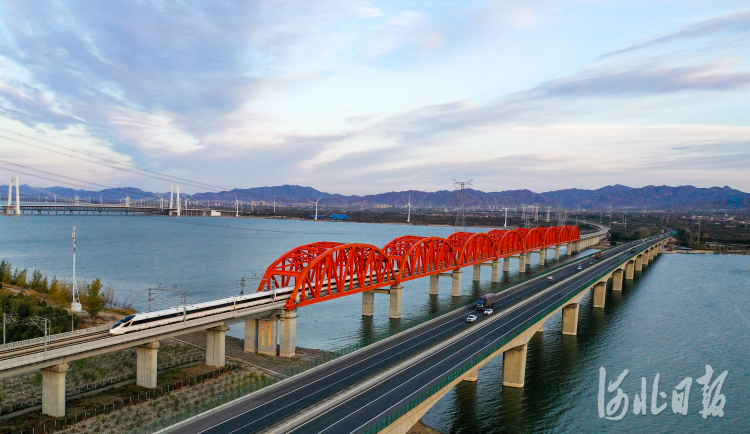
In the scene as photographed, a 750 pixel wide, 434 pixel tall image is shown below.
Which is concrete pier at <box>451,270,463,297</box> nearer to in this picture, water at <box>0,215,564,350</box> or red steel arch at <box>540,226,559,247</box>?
water at <box>0,215,564,350</box>

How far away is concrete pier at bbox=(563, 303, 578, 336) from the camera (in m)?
77.2

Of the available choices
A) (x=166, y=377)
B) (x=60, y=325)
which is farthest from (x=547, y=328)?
(x=60, y=325)

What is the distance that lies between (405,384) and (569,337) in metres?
48.1

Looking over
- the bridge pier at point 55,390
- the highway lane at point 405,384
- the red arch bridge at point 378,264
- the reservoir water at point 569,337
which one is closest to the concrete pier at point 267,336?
the red arch bridge at point 378,264

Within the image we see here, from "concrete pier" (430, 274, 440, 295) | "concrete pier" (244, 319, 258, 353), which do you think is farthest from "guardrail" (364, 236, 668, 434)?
"concrete pier" (430, 274, 440, 295)

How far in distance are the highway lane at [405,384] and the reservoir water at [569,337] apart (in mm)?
6156

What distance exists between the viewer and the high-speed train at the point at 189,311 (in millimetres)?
43031

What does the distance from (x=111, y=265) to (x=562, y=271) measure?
115 m

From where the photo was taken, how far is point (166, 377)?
48094mm

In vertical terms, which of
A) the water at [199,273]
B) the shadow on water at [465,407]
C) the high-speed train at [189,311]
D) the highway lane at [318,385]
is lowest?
the shadow on water at [465,407]

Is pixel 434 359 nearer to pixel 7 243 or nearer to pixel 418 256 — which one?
pixel 418 256

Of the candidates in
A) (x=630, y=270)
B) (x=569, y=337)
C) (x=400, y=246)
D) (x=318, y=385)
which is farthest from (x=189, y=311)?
(x=630, y=270)

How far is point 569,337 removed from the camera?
252ft

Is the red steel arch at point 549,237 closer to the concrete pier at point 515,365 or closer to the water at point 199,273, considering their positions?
the water at point 199,273
